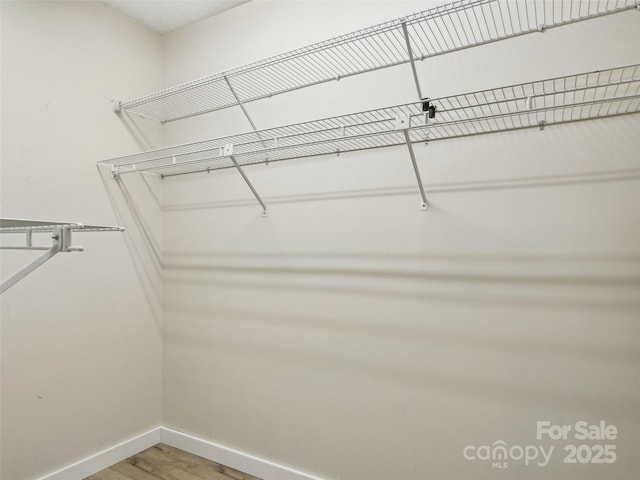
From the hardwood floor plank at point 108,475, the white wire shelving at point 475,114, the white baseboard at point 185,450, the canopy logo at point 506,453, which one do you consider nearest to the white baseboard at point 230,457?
the white baseboard at point 185,450

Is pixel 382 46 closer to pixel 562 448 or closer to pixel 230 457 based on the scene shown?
pixel 562 448

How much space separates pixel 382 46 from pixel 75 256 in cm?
167

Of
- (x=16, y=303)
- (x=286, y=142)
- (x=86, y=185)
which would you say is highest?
(x=286, y=142)

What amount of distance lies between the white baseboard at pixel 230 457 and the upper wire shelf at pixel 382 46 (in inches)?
67.2

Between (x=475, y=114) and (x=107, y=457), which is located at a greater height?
(x=475, y=114)

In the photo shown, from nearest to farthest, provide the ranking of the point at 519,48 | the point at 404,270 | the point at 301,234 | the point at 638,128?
the point at 638,128 < the point at 519,48 < the point at 404,270 < the point at 301,234

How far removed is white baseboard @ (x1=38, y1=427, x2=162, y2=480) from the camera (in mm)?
1754

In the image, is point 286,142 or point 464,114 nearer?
point 464,114

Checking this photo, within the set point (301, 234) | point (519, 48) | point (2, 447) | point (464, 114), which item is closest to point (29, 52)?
point (301, 234)

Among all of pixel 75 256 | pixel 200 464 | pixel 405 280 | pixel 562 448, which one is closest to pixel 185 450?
pixel 200 464

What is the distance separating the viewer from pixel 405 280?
5.07 ft

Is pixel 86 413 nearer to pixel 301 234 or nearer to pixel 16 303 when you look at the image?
pixel 16 303

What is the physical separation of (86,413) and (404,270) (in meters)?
1.65

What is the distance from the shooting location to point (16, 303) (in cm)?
162
